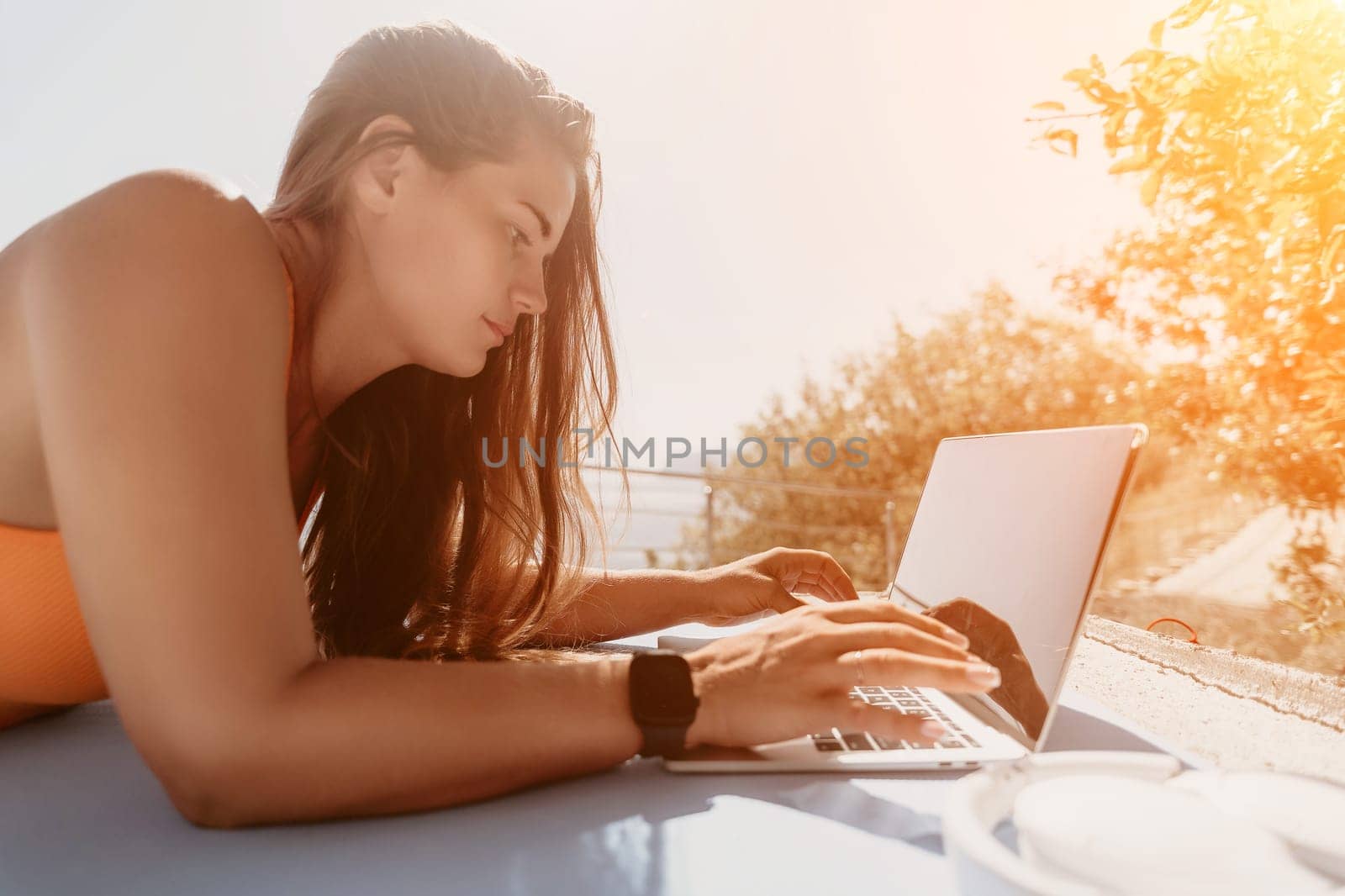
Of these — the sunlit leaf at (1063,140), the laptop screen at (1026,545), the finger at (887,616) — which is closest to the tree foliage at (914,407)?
the sunlit leaf at (1063,140)

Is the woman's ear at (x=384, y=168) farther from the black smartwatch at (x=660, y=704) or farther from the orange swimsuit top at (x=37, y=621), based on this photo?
the black smartwatch at (x=660, y=704)

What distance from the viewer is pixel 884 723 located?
684mm

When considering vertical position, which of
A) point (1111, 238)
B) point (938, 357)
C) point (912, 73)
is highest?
point (912, 73)

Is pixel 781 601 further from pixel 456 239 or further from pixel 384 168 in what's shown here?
pixel 384 168

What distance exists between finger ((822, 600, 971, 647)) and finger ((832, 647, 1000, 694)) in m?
0.05

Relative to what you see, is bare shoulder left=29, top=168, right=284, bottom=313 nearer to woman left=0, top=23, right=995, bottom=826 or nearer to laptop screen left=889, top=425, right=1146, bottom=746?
woman left=0, top=23, right=995, bottom=826

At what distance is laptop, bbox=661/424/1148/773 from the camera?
2.35ft

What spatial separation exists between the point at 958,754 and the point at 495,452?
2.97ft

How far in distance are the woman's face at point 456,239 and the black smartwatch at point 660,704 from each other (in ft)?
Answer: 1.75

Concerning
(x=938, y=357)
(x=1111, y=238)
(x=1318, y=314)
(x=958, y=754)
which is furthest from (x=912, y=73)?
(x=958, y=754)

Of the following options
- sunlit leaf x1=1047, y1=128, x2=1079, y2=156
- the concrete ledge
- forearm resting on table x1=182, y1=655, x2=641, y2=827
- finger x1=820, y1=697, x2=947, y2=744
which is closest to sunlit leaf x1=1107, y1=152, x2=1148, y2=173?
sunlit leaf x1=1047, y1=128, x2=1079, y2=156

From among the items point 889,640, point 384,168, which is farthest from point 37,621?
point 889,640

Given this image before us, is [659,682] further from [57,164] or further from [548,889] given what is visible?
[57,164]

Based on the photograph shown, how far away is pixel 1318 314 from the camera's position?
72.7 inches
